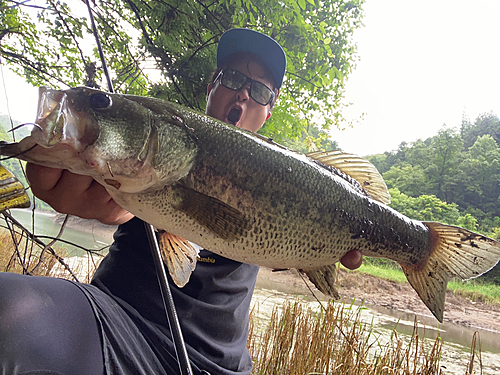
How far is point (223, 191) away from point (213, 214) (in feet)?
0.34

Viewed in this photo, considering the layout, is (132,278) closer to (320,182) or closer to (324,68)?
(320,182)

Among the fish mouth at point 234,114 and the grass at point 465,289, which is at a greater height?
the fish mouth at point 234,114

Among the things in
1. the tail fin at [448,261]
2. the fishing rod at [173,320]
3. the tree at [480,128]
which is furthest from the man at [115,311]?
the tree at [480,128]

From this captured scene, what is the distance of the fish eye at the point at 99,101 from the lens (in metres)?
1.00

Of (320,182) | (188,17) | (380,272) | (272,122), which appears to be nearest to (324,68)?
(272,122)

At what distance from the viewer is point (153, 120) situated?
1.10m

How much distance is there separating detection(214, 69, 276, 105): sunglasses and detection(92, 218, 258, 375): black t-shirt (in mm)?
1498

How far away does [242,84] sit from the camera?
2.48m

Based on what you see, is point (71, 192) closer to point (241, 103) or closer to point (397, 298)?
point (241, 103)

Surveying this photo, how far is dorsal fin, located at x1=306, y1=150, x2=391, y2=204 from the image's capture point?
1533 mm

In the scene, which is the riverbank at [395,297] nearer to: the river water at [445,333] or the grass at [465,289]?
the grass at [465,289]

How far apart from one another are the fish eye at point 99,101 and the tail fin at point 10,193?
0.36m

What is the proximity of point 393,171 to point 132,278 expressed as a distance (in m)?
41.1

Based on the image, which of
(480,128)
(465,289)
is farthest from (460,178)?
(465,289)
